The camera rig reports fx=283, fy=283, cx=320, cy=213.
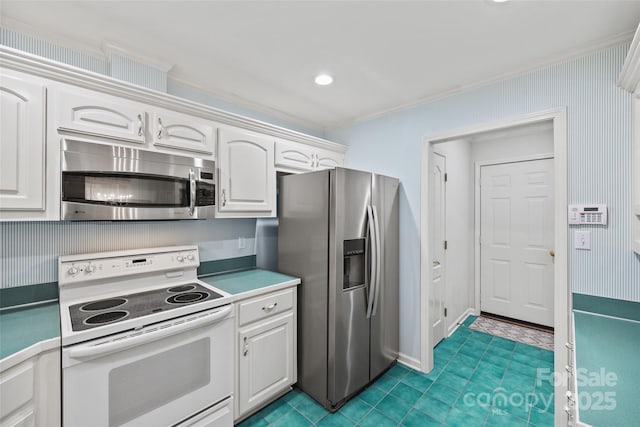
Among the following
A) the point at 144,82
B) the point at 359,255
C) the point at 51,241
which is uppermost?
the point at 144,82

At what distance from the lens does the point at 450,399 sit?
2.17 m

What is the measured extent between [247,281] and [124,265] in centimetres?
80

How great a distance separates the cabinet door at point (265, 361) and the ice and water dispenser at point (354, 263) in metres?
0.53

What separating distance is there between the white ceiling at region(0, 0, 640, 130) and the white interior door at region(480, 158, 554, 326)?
197 cm

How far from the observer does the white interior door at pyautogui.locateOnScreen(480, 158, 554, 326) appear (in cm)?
339

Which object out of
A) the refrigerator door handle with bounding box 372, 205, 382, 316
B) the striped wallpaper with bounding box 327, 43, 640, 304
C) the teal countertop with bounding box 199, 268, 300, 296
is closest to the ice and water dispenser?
the refrigerator door handle with bounding box 372, 205, 382, 316

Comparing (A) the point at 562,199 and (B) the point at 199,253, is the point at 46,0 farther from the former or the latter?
(A) the point at 562,199

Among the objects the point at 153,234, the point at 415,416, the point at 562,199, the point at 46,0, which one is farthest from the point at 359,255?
the point at 46,0

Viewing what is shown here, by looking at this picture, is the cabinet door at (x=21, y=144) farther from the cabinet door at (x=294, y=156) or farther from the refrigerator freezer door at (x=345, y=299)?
the refrigerator freezer door at (x=345, y=299)

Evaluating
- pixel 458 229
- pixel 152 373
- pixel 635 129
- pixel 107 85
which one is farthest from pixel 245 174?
pixel 458 229

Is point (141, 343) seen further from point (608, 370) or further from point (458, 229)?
point (458, 229)

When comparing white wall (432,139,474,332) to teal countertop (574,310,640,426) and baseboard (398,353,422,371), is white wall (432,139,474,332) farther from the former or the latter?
teal countertop (574,310,640,426)

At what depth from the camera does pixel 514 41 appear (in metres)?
1.71

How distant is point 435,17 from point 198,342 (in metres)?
2.22
